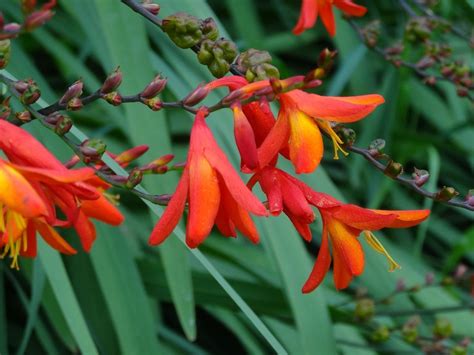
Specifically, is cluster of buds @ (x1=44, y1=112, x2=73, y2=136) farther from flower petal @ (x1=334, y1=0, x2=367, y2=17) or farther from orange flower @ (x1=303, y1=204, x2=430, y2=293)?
flower petal @ (x1=334, y1=0, x2=367, y2=17)

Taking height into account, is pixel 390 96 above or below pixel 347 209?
below

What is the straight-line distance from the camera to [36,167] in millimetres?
619

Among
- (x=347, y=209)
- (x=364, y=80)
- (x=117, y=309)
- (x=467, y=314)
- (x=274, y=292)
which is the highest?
(x=347, y=209)

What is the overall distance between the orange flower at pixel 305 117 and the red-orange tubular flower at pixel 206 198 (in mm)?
32

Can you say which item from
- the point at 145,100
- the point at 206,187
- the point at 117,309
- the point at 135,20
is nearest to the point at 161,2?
the point at 135,20

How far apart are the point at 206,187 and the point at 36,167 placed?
12 cm

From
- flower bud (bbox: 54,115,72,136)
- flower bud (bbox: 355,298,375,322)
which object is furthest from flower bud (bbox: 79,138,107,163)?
flower bud (bbox: 355,298,375,322)

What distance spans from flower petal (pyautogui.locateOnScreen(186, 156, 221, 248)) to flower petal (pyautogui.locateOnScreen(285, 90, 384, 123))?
79mm

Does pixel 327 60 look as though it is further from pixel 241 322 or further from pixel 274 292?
pixel 241 322

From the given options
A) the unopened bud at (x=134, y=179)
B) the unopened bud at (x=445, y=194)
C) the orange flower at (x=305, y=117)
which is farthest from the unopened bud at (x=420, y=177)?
the unopened bud at (x=134, y=179)

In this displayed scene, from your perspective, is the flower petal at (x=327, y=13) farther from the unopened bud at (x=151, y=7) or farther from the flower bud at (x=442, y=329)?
the flower bud at (x=442, y=329)

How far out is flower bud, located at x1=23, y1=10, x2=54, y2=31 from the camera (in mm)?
531

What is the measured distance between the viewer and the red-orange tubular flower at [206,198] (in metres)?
0.58

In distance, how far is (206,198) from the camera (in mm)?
596
